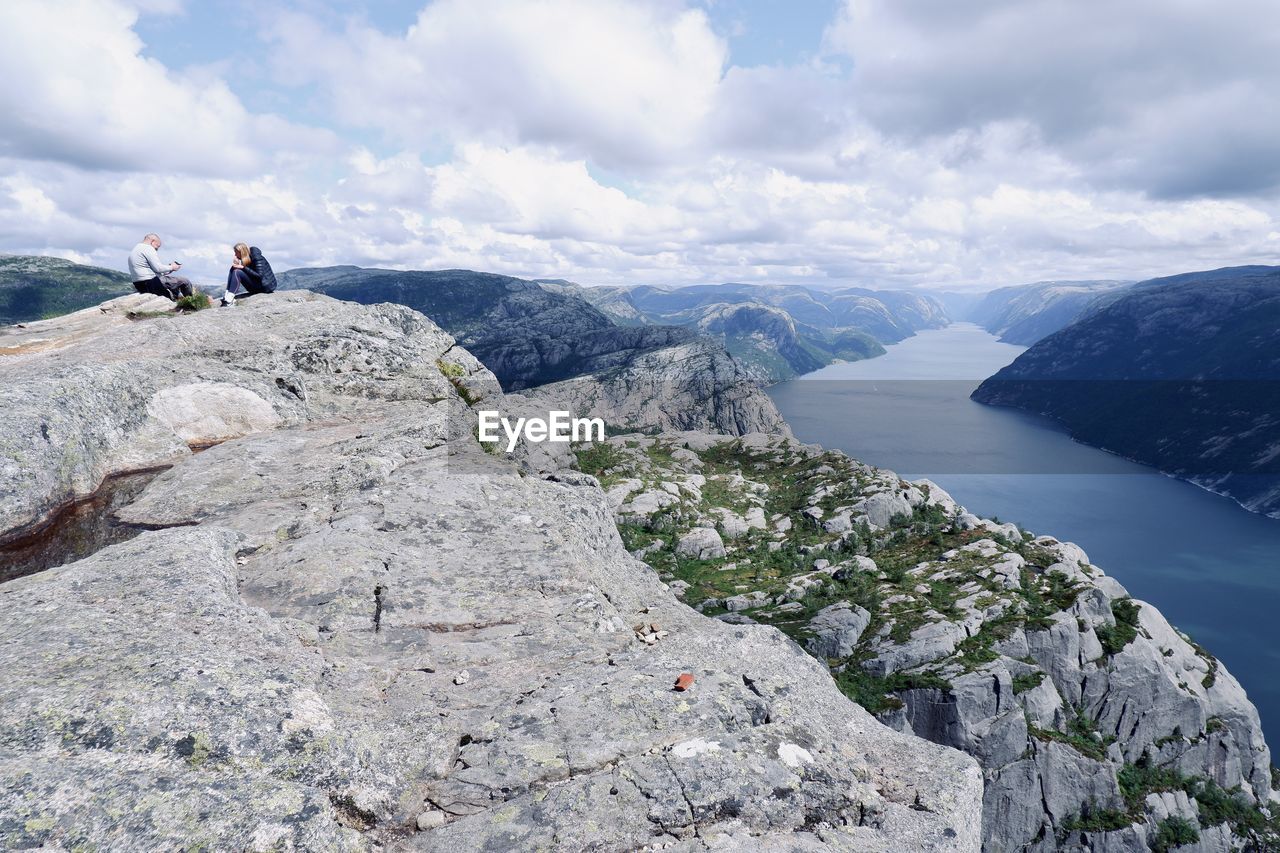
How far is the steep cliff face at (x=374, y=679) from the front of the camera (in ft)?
20.1

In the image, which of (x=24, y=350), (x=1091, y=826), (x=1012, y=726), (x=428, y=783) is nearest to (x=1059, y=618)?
(x=1012, y=726)

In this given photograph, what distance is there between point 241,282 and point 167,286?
2.73m

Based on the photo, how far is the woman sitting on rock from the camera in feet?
76.6

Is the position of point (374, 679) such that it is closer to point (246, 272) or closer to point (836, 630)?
point (246, 272)

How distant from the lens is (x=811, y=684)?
9.98m

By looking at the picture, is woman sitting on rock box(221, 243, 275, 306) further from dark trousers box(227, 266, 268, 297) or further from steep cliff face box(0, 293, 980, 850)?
steep cliff face box(0, 293, 980, 850)

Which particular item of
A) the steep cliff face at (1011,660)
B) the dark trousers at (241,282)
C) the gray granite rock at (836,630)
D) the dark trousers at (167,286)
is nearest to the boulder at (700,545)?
the steep cliff face at (1011,660)

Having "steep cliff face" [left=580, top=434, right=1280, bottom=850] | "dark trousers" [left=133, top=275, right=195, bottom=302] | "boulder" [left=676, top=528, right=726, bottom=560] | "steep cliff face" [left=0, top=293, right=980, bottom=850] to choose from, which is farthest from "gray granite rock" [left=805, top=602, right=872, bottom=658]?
"dark trousers" [left=133, top=275, right=195, bottom=302]

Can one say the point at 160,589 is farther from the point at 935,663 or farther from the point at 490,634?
the point at 935,663

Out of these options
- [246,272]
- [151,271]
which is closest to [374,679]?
[246,272]

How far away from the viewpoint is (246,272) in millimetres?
23328

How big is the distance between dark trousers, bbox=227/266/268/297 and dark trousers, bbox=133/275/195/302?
1.57 metres

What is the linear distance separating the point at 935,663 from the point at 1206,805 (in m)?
37.3

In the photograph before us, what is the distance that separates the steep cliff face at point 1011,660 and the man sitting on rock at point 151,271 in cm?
5171
